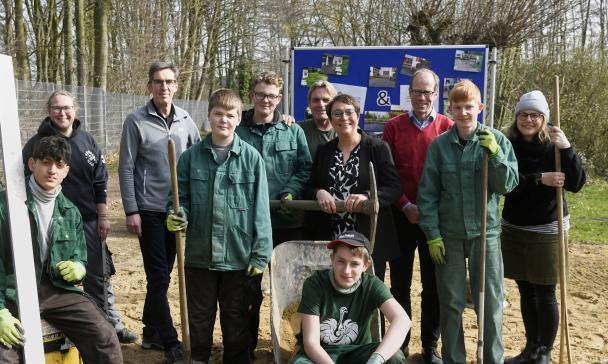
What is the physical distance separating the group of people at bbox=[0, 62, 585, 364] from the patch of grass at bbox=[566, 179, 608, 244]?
5131mm

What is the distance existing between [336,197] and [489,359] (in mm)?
1362

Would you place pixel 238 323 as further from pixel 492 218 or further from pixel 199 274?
pixel 492 218

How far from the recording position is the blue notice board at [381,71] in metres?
6.08

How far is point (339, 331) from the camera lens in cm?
338

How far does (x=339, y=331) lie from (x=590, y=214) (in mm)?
8866

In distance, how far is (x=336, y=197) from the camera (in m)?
4.00

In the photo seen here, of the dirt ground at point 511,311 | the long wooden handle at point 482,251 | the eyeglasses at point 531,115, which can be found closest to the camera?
the long wooden handle at point 482,251

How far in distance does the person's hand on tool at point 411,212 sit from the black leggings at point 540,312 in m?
0.93

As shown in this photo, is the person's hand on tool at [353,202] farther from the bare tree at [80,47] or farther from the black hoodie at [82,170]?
the bare tree at [80,47]

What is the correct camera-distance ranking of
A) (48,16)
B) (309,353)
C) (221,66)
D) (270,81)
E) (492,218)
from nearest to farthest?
(309,353) → (492,218) → (270,81) → (48,16) → (221,66)

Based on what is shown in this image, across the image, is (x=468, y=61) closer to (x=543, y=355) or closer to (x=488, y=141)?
(x=488, y=141)

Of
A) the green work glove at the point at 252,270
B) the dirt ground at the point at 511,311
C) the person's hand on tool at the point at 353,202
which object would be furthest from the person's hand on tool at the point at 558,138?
the green work glove at the point at 252,270

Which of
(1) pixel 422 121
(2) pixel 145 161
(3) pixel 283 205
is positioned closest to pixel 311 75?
(1) pixel 422 121

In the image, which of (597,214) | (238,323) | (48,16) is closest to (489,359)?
(238,323)
